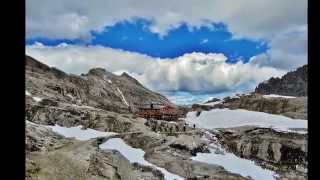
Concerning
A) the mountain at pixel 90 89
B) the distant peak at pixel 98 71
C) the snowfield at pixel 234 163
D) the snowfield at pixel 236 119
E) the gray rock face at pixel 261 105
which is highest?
the distant peak at pixel 98 71

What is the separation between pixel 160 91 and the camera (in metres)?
2.46

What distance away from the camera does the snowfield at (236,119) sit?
3127 millimetres

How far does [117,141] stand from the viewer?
10.7 ft

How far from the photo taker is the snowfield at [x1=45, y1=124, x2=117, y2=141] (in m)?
3.25

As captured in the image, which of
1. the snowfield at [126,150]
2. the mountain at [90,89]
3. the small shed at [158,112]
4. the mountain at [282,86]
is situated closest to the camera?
the mountain at [282,86]

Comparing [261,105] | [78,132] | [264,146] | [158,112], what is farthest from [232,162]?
[78,132]

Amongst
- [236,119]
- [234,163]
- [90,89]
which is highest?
[90,89]

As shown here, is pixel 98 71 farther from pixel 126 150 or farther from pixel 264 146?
pixel 264 146

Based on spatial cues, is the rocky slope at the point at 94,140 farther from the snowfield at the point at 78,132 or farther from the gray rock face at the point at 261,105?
the gray rock face at the point at 261,105

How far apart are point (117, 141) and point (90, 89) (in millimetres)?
421

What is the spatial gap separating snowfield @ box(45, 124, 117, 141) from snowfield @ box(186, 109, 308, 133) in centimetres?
66

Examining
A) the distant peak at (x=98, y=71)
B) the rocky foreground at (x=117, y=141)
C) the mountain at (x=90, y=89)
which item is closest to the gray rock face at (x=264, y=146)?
the rocky foreground at (x=117, y=141)

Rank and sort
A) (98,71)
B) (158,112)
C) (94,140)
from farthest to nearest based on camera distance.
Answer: (94,140) → (158,112) → (98,71)
